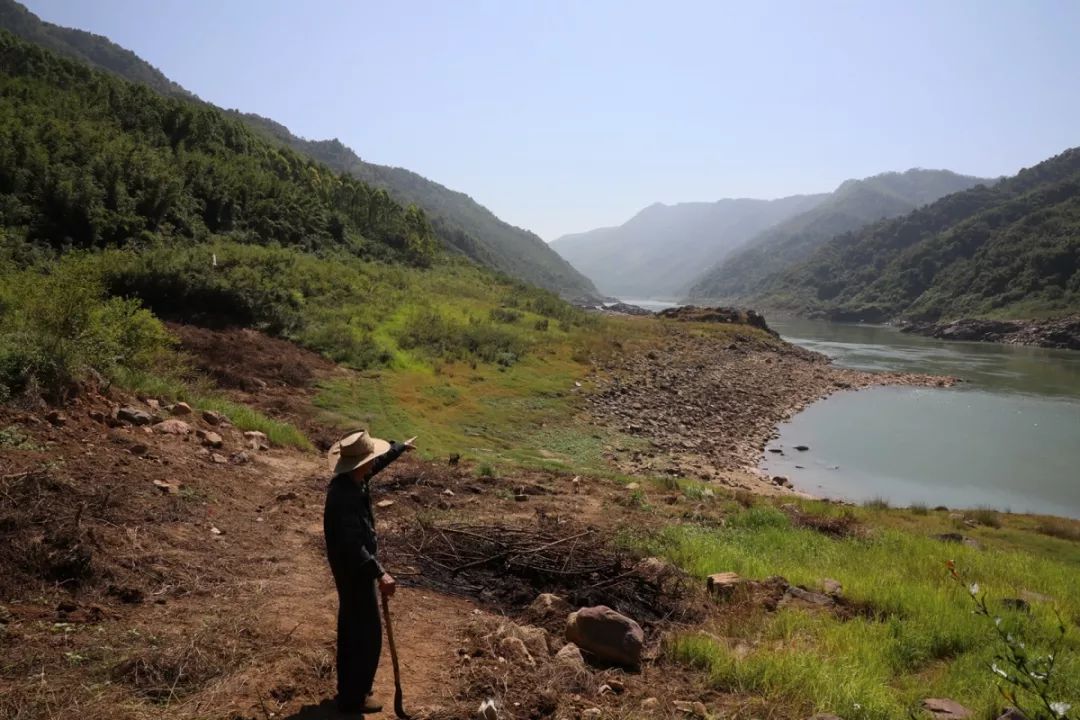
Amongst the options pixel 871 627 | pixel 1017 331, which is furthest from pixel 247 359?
pixel 1017 331

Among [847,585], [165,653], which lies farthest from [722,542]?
[165,653]

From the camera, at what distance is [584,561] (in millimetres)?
7500

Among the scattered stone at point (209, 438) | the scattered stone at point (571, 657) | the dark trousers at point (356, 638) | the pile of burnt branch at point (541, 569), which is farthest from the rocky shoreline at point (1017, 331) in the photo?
the dark trousers at point (356, 638)

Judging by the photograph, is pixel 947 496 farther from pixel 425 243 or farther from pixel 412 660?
pixel 425 243

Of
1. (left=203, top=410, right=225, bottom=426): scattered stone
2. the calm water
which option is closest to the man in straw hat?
(left=203, top=410, right=225, bottom=426): scattered stone

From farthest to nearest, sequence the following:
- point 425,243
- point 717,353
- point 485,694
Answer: point 425,243
point 717,353
point 485,694

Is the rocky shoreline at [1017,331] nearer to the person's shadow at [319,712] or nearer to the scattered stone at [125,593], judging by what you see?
the person's shadow at [319,712]

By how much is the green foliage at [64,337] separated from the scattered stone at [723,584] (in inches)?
335

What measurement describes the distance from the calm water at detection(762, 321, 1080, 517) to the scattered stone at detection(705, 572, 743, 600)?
12864 mm

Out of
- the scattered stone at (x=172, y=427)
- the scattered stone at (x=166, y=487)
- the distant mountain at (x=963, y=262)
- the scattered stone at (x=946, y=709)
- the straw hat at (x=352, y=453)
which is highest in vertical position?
the distant mountain at (x=963, y=262)

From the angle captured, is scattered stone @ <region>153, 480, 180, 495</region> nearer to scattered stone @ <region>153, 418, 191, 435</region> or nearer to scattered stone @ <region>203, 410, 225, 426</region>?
scattered stone @ <region>153, 418, 191, 435</region>

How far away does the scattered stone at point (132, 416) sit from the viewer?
930 cm

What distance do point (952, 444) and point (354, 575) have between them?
91.0 feet

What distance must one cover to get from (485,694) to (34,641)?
122 inches
